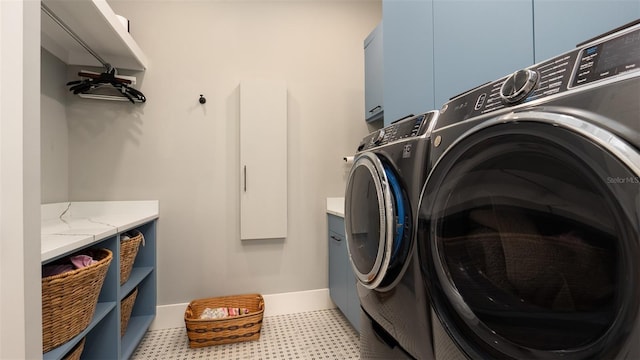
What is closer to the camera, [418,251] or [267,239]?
[418,251]

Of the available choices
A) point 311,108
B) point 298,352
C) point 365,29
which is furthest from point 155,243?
point 365,29

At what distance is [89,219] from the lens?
180 cm

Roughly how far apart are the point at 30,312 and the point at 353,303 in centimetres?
151

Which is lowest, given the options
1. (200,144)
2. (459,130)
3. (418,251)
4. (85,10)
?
(418,251)

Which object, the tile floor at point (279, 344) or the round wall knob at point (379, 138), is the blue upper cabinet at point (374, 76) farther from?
the tile floor at point (279, 344)

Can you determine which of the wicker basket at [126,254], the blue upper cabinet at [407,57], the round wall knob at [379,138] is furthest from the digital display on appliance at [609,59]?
the wicker basket at [126,254]

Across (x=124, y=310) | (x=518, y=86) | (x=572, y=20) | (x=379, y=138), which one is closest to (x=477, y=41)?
(x=572, y=20)

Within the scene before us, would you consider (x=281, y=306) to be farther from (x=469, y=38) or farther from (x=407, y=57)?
(x=469, y=38)

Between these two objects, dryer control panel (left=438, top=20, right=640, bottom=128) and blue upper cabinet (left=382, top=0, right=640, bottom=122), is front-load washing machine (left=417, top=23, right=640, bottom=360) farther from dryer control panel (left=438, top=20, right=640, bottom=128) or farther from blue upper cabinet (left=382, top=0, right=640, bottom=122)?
blue upper cabinet (left=382, top=0, right=640, bottom=122)

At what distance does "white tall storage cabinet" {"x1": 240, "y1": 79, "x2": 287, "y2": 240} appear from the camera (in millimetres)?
2172

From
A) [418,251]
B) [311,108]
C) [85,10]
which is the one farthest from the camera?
[311,108]

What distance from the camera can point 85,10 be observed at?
1414mm

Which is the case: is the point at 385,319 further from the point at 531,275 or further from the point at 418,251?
the point at 531,275

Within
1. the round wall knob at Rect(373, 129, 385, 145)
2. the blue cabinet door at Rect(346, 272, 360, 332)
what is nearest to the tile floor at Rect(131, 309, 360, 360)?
the blue cabinet door at Rect(346, 272, 360, 332)
